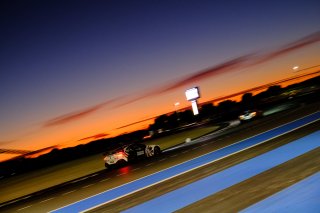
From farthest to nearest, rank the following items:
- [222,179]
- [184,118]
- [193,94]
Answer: [184,118] < [193,94] < [222,179]

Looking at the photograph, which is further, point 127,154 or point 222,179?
point 127,154

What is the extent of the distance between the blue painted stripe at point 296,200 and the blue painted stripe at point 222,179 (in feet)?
6.37

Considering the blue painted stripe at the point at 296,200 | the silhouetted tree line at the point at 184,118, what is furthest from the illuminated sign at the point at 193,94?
the blue painted stripe at the point at 296,200

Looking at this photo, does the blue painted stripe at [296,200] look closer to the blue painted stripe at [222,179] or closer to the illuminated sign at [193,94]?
the blue painted stripe at [222,179]

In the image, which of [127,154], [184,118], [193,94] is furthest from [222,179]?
[184,118]

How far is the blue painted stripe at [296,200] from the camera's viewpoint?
6.20 metres

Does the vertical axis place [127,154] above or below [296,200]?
above

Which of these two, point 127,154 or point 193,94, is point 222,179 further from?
point 193,94

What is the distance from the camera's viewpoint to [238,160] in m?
12.4

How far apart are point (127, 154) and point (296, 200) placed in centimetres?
1544

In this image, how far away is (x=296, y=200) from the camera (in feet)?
21.7

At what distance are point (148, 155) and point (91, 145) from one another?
172 feet

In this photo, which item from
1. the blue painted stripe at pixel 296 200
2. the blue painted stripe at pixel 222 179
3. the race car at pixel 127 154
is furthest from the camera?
the race car at pixel 127 154

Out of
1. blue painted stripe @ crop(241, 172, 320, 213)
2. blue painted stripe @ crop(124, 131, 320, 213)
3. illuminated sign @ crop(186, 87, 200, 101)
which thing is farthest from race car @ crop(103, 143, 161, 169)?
illuminated sign @ crop(186, 87, 200, 101)
